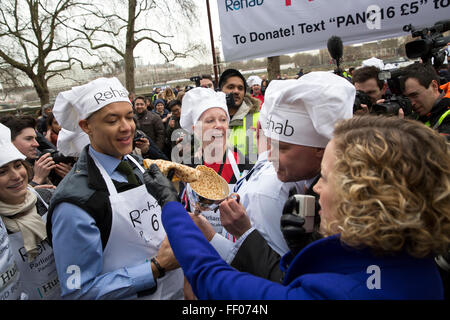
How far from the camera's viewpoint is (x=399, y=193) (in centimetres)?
82

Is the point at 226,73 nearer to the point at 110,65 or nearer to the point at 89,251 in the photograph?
the point at 89,251

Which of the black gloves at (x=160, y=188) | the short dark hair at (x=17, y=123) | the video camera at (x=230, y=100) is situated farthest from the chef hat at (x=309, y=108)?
the short dark hair at (x=17, y=123)

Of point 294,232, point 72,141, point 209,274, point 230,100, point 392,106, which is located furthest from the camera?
point 230,100

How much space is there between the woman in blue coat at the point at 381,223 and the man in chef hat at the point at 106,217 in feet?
2.44

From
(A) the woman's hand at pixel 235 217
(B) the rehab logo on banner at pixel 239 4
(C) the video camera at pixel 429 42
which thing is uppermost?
(B) the rehab logo on banner at pixel 239 4

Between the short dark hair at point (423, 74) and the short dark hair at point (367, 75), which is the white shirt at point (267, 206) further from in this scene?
the short dark hair at point (367, 75)

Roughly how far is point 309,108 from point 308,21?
233cm

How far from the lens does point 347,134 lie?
1.01 meters

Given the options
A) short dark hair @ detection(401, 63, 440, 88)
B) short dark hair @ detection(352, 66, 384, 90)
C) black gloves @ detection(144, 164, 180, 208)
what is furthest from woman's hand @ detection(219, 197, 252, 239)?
short dark hair @ detection(352, 66, 384, 90)

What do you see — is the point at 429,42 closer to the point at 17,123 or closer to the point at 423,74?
the point at 423,74

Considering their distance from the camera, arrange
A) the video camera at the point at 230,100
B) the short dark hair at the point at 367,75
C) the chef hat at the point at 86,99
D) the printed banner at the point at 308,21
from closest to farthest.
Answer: the chef hat at the point at 86,99, the printed banner at the point at 308,21, the video camera at the point at 230,100, the short dark hair at the point at 367,75

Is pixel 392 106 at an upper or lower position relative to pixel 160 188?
upper

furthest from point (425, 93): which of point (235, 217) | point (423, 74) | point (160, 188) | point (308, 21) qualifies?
point (160, 188)

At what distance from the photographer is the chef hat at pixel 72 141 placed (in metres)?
2.02
